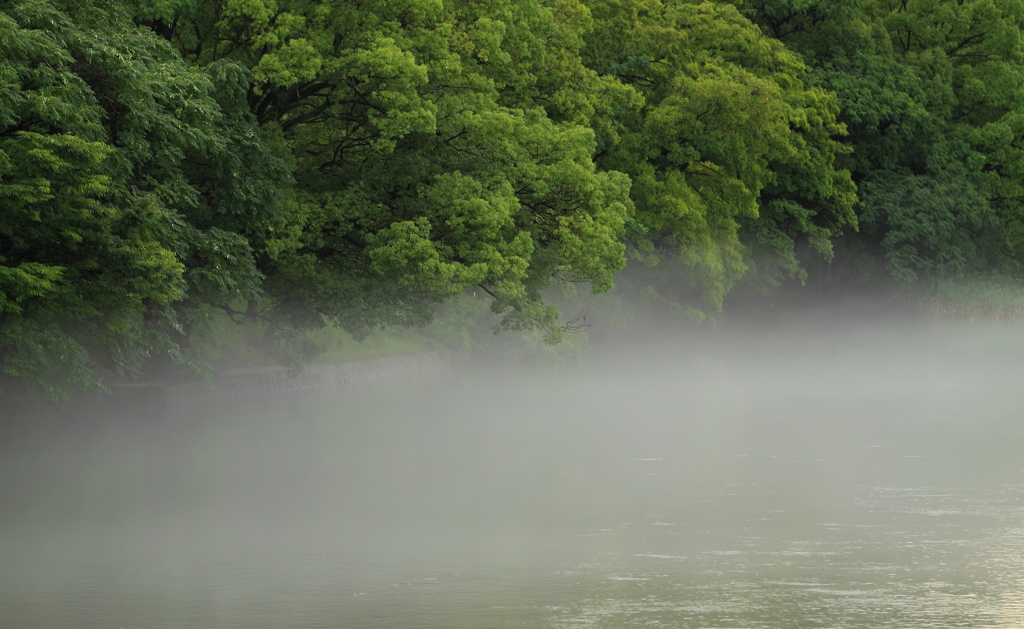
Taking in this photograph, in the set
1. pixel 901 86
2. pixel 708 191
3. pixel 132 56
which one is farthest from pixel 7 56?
pixel 901 86

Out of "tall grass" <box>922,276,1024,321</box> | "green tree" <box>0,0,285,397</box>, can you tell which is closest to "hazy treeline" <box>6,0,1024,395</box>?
"green tree" <box>0,0,285,397</box>

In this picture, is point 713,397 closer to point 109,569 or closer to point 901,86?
point 109,569

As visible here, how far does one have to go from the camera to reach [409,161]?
29.3 meters

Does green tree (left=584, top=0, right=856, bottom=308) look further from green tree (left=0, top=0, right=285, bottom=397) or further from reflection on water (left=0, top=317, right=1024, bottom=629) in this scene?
green tree (left=0, top=0, right=285, bottom=397)

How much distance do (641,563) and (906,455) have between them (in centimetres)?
866

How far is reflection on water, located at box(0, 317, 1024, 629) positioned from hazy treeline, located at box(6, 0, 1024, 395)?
100 inches

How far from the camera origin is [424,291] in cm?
2922

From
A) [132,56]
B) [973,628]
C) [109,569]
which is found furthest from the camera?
[132,56]

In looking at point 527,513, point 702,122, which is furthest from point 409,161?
point 702,122

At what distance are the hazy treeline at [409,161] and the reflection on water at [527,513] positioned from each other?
2546 millimetres

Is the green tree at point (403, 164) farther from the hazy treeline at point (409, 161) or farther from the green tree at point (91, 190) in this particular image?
the green tree at point (91, 190)

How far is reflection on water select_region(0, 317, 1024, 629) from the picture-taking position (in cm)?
1066

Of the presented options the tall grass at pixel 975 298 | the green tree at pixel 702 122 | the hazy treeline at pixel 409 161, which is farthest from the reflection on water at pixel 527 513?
the tall grass at pixel 975 298

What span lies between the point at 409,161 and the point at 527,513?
15.4 meters
